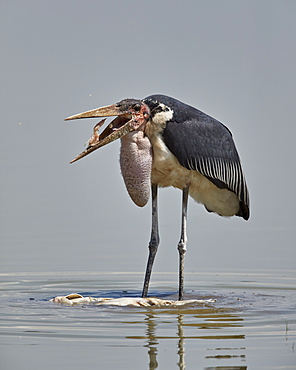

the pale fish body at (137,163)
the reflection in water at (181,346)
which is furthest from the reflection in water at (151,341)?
the pale fish body at (137,163)

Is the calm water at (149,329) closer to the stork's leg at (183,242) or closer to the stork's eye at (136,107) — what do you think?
the stork's leg at (183,242)

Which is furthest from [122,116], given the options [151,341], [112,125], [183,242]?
[151,341]

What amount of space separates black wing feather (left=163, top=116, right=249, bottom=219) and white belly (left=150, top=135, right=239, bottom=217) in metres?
0.08

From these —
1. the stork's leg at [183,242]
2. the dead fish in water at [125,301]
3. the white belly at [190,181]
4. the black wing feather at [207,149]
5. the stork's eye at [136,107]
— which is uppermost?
the stork's eye at [136,107]

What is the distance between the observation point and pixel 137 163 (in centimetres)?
834

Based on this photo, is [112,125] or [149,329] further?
[112,125]

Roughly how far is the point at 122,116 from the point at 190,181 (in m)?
0.91

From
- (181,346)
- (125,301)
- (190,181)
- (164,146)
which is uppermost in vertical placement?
(164,146)

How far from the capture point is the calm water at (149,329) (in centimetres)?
575

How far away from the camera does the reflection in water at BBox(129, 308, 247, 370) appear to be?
229 inches

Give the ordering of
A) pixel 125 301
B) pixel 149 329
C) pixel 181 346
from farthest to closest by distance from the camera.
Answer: pixel 125 301 → pixel 149 329 → pixel 181 346

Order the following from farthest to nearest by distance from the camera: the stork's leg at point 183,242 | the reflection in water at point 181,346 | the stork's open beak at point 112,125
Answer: the stork's leg at point 183,242 < the stork's open beak at point 112,125 < the reflection in water at point 181,346

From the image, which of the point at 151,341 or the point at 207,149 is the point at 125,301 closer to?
the point at 207,149

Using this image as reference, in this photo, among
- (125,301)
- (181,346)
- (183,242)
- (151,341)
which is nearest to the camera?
(181,346)
